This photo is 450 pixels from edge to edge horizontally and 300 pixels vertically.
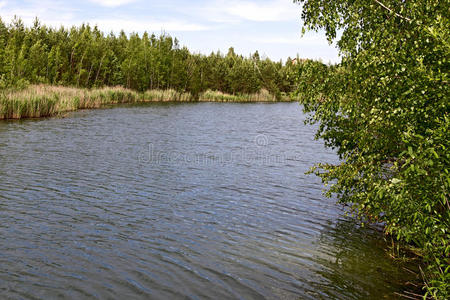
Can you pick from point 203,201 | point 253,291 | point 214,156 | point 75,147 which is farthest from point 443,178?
point 75,147

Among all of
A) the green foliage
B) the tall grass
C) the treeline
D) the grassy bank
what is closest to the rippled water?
the green foliage

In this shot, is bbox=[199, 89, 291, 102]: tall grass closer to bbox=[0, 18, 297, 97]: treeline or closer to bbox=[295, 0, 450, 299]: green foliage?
bbox=[0, 18, 297, 97]: treeline

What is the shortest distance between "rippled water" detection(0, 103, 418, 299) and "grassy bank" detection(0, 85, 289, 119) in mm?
12560

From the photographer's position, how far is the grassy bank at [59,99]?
103 feet

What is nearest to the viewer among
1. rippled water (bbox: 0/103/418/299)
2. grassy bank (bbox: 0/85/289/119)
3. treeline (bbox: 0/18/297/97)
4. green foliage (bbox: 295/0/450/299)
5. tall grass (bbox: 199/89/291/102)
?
green foliage (bbox: 295/0/450/299)

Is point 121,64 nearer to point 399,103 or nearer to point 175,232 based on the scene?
point 175,232

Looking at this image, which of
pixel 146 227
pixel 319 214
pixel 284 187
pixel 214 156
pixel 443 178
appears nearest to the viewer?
pixel 443 178

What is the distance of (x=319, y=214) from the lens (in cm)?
1228

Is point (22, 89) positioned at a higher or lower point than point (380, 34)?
lower

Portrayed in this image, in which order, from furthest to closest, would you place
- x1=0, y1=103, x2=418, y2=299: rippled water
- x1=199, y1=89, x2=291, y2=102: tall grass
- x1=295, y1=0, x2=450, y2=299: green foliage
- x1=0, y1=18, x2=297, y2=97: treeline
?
1. x1=199, y1=89, x2=291, y2=102: tall grass
2. x1=0, y1=18, x2=297, y2=97: treeline
3. x1=0, y1=103, x2=418, y2=299: rippled water
4. x1=295, y1=0, x2=450, y2=299: green foliage

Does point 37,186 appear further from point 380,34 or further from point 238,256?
point 380,34

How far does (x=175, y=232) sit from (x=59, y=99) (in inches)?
1288

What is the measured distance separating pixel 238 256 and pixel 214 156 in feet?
41.0

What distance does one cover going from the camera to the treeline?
166ft
